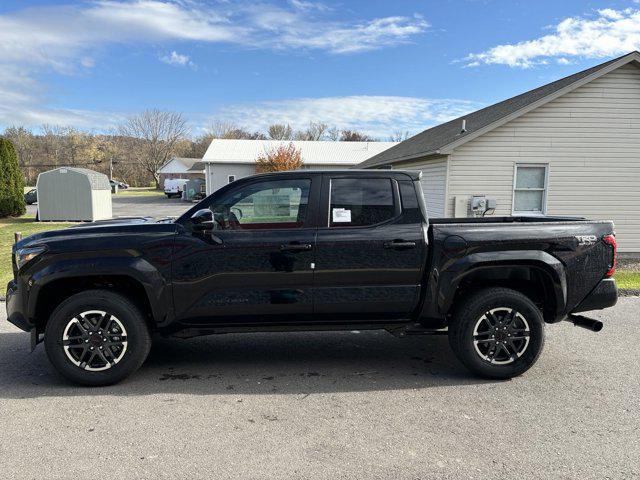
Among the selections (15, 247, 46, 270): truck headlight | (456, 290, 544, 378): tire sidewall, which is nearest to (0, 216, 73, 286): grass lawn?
(15, 247, 46, 270): truck headlight

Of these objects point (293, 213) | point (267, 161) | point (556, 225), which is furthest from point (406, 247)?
point (267, 161)

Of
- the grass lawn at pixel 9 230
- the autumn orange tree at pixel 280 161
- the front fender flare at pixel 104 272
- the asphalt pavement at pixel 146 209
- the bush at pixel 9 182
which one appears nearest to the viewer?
the front fender flare at pixel 104 272

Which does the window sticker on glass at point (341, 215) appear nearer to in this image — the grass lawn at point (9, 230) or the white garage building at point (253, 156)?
the grass lawn at point (9, 230)

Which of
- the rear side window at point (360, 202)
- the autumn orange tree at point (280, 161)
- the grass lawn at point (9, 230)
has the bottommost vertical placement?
the grass lawn at point (9, 230)

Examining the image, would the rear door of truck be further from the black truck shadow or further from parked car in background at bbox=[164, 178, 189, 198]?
parked car in background at bbox=[164, 178, 189, 198]

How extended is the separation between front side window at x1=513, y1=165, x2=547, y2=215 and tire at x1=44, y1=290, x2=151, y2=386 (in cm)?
1064

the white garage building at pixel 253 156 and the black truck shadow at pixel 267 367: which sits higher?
the white garage building at pixel 253 156

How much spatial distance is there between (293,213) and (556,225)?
2513 mm

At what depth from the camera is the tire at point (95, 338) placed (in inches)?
156

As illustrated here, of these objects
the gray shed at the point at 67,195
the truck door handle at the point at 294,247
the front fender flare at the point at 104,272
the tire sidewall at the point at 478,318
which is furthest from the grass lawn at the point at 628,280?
the gray shed at the point at 67,195

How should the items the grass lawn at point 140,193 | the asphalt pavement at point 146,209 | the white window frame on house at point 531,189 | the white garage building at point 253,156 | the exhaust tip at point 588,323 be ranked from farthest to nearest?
the grass lawn at point 140,193, the white garage building at point 253,156, the asphalt pavement at point 146,209, the white window frame on house at point 531,189, the exhaust tip at point 588,323

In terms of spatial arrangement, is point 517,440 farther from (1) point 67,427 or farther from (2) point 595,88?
(2) point 595,88

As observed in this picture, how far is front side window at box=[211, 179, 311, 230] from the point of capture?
4199 mm

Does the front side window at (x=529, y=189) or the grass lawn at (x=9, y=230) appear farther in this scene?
the front side window at (x=529, y=189)
